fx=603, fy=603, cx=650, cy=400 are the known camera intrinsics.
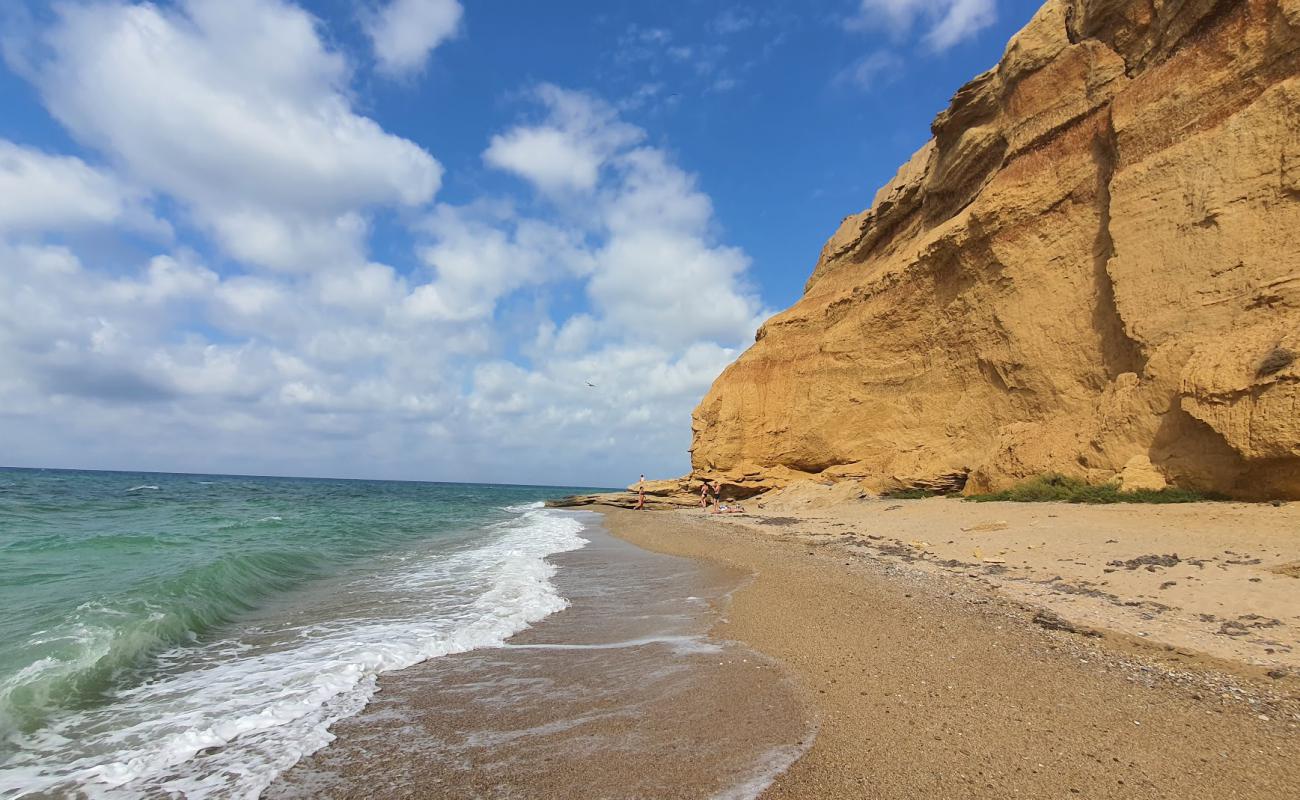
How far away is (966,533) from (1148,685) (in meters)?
7.94

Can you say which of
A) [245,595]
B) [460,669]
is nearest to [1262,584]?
[460,669]

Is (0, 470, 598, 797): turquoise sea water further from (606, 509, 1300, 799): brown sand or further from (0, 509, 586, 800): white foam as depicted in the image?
(606, 509, 1300, 799): brown sand

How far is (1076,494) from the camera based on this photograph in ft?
41.9

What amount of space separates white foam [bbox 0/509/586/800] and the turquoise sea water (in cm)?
2

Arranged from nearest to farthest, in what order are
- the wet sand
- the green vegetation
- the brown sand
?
the brown sand → the wet sand → the green vegetation

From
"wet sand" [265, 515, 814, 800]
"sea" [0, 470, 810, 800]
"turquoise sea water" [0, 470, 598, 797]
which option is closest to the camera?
"wet sand" [265, 515, 814, 800]

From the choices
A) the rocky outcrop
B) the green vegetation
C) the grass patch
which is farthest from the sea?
the green vegetation

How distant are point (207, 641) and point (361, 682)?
316 cm

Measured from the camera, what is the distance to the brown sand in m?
3.19

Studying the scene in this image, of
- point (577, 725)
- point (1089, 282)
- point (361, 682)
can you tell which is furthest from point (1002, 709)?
point (1089, 282)

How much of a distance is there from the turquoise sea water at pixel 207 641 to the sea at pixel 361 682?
0.03 meters

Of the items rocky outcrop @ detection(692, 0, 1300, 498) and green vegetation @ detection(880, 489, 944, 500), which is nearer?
rocky outcrop @ detection(692, 0, 1300, 498)

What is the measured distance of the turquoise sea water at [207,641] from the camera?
403cm

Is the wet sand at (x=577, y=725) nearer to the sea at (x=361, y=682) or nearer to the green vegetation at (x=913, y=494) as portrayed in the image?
the sea at (x=361, y=682)
